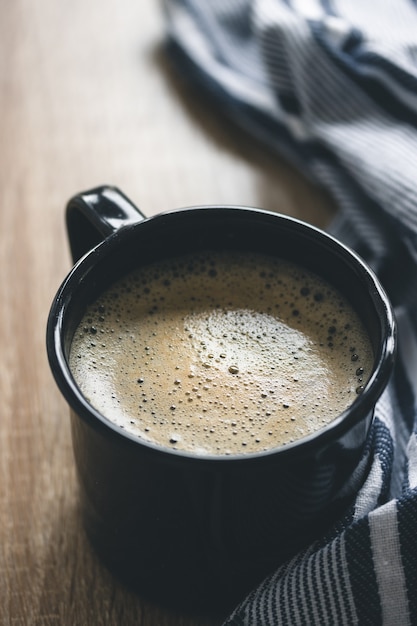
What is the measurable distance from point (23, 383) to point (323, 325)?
0.87ft

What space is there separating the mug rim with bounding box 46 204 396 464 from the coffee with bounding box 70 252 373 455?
0.04 m

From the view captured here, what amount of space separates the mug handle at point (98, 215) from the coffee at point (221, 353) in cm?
4

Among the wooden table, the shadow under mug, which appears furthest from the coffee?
the wooden table

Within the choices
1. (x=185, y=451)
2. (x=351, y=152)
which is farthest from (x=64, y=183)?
(x=185, y=451)

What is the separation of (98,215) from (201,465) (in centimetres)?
20

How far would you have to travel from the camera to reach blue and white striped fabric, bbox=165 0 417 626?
20.7 inches

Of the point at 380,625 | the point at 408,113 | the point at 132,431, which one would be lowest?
the point at 380,625

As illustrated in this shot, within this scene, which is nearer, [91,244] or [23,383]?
[91,244]

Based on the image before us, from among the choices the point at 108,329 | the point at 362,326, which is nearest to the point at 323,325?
the point at 362,326

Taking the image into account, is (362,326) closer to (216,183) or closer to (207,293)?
(207,293)

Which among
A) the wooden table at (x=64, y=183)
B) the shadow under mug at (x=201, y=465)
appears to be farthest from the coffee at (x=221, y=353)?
the wooden table at (x=64, y=183)

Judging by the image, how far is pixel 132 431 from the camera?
0.52 metres

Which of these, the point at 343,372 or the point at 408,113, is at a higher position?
the point at 408,113

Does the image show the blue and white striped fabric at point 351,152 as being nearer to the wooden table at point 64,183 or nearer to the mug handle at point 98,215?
the wooden table at point 64,183
